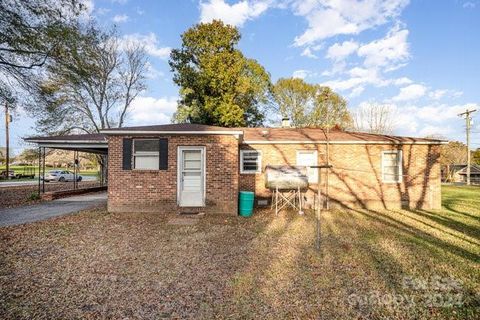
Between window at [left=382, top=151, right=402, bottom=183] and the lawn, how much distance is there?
13.8ft

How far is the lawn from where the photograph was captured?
3682 mm

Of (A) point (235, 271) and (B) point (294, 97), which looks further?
(B) point (294, 97)

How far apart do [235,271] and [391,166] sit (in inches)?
436

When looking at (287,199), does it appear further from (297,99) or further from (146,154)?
(297,99)

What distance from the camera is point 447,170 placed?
43688 mm

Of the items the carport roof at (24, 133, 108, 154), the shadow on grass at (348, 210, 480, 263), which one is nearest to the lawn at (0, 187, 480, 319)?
the shadow on grass at (348, 210, 480, 263)

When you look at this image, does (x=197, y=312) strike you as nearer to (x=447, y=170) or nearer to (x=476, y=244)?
(x=476, y=244)

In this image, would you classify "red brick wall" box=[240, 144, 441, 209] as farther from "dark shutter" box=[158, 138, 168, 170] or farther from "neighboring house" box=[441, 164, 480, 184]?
"neighboring house" box=[441, 164, 480, 184]

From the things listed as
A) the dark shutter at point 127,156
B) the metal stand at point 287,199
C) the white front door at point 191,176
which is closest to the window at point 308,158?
the metal stand at point 287,199

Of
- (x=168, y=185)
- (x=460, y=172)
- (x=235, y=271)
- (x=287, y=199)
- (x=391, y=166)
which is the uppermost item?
(x=391, y=166)

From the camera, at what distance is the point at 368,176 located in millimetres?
12750

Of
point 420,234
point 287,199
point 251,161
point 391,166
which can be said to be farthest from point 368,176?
point 251,161

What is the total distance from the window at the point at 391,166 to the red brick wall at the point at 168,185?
7.70 meters

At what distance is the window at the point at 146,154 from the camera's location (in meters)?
10.5
